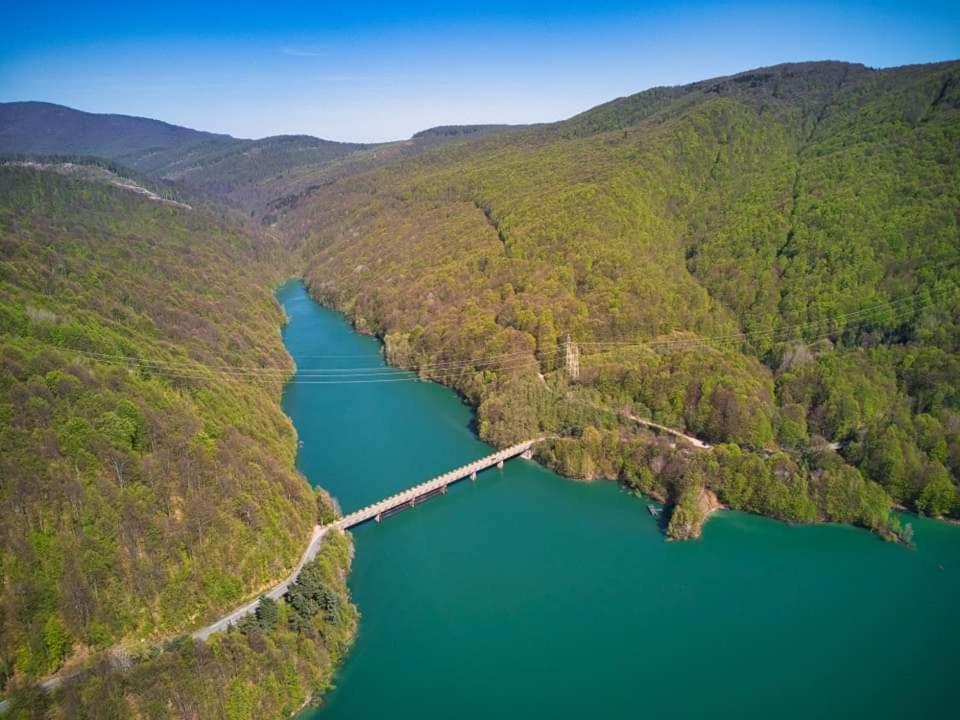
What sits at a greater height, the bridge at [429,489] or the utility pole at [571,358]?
the utility pole at [571,358]

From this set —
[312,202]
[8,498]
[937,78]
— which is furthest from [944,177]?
[312,202]

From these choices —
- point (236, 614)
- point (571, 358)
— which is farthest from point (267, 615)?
point (571, 358)

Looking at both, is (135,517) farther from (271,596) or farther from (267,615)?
(267,615)

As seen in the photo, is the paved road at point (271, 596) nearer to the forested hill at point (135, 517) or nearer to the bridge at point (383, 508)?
the bridge at point (383, 508)

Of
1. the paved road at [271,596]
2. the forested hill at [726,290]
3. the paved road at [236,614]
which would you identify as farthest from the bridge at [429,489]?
the paved road at [236,614]

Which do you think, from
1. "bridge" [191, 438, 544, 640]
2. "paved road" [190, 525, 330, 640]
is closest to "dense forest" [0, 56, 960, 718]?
"paved road" [190, 525, 330, 640]
